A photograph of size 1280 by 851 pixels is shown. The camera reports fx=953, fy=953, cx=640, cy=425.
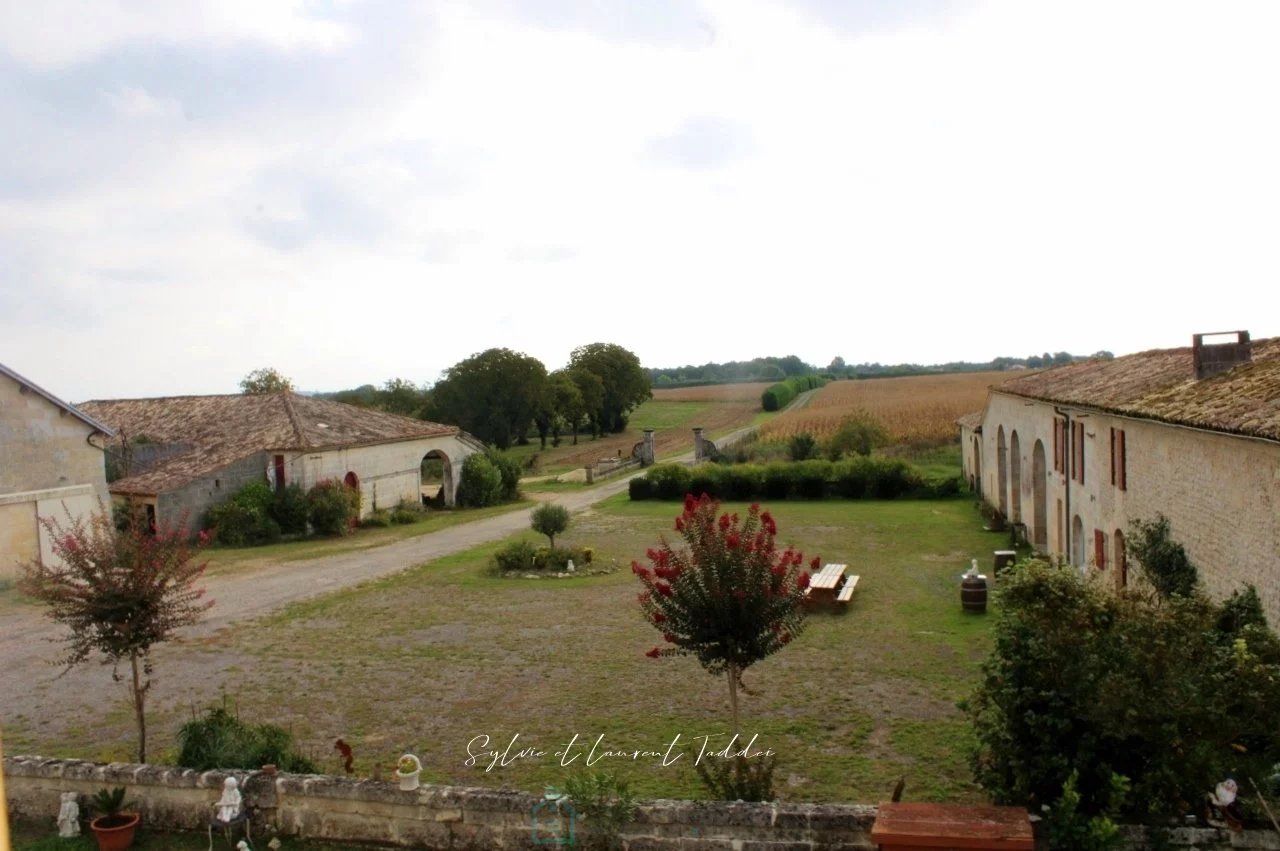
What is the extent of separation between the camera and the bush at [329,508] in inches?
1147

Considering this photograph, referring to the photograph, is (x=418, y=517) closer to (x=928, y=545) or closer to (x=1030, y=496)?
(x=928, y=545)

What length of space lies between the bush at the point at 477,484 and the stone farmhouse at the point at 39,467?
13.9m

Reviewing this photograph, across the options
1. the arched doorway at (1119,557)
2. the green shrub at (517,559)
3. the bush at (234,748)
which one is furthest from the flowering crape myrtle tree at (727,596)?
the green shrub at (517,559)

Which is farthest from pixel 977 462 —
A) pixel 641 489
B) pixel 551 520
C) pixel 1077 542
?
pixel 551 520

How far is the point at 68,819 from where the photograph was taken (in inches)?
317

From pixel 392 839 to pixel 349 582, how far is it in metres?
14.3

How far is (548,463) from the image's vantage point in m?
56.9

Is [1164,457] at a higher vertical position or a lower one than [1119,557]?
higher

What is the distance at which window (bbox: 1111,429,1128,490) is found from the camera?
15289 mm

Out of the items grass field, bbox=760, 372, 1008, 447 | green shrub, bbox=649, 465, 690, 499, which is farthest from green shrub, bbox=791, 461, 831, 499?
grass field, bbox=760, 372, 1008, 447

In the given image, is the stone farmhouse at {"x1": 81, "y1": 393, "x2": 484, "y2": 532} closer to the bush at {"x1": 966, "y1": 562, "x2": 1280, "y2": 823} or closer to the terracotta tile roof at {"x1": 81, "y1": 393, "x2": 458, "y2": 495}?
the terracotta tile roof at {"x1": 81, "y1": 393, "x2": 458, "y2": 495}

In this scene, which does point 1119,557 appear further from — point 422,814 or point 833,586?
point 422,814

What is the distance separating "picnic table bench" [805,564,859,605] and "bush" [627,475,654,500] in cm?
1701

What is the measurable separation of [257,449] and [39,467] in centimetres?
694
